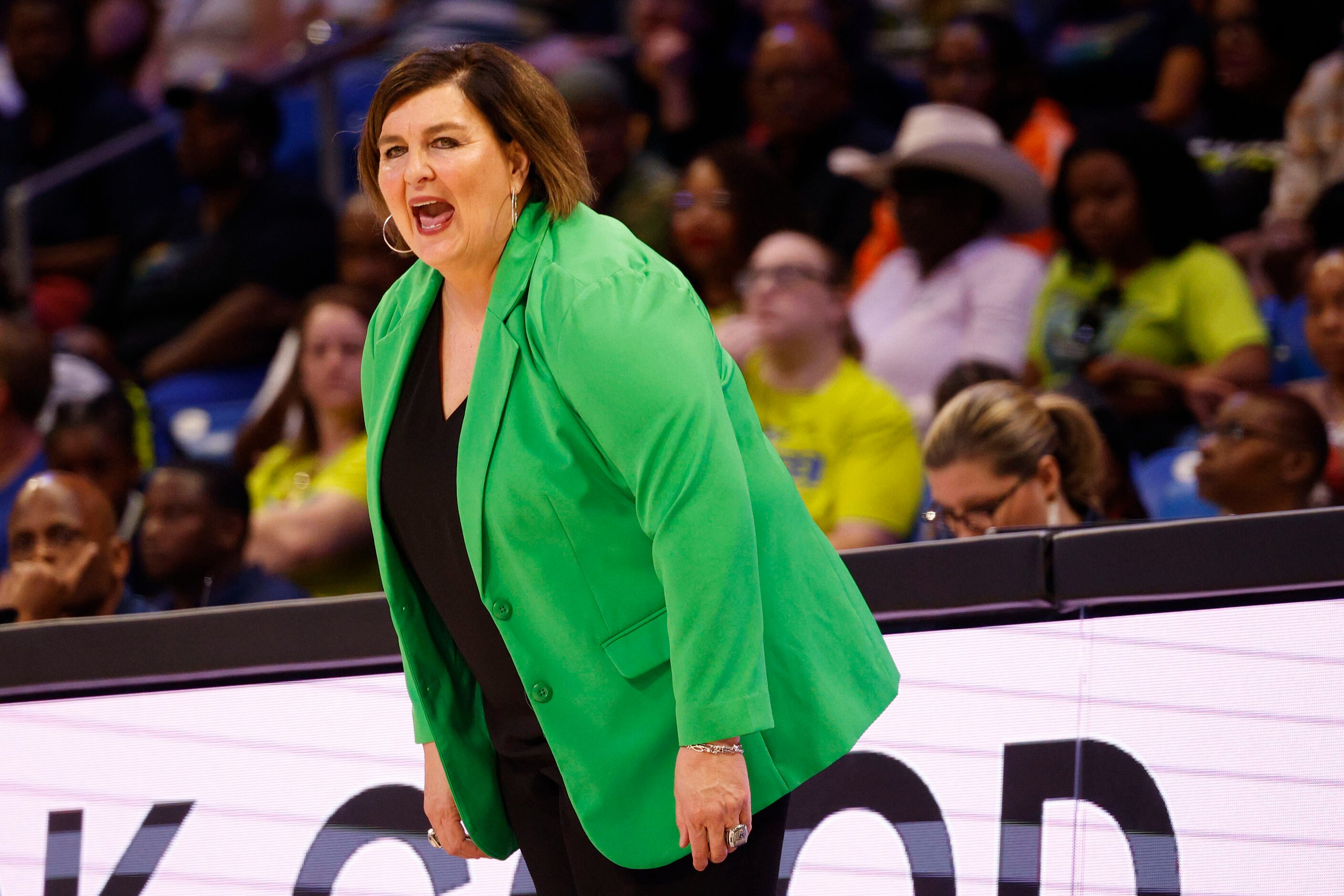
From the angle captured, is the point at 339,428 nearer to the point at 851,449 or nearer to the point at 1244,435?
the point at 851,449

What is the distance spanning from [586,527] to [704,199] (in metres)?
3.28

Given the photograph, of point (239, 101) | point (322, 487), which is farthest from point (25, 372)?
point (239, 101)

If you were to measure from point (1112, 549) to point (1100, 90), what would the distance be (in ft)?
13.8

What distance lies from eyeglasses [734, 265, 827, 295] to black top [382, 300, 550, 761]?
250cm

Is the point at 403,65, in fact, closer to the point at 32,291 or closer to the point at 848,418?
the point at 848,418

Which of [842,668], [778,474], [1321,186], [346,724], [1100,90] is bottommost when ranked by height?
[346,724]

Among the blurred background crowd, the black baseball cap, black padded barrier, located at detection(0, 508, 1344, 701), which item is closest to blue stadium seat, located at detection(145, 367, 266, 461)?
the blurred background crowd

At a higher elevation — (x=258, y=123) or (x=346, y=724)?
(x=258, y=123)

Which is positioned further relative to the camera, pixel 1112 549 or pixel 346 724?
pixel 346 724

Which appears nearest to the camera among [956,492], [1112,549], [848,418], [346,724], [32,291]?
[1112,549]

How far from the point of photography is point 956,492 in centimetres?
302

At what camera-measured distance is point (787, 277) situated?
427 cm

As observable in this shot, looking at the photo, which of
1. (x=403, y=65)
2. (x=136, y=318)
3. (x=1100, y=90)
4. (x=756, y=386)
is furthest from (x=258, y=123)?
(x=403, y=65)

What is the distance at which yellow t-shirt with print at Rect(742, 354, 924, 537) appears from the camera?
4.04m
